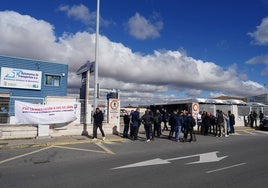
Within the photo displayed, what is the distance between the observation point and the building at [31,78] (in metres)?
22.7

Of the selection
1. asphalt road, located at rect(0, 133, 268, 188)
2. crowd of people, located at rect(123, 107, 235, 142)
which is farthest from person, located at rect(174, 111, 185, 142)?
asphalt road, located at rect(0, 133, 268, 188)

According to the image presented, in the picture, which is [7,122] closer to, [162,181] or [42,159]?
[42,159]

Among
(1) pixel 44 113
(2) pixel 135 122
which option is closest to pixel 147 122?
(2) pixel 135 122

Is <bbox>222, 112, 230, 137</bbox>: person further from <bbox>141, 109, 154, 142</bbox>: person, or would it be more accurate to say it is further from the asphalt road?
the asphalt road

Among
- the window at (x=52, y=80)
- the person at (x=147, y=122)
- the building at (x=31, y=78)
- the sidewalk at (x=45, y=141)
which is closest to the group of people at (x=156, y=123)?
the person at (x=147, y=122)

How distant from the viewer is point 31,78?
23844mm

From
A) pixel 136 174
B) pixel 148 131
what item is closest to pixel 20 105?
pixel 148 131

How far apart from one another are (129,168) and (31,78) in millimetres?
19062

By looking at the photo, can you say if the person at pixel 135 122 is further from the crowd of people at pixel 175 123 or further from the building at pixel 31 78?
the building at pixel 31 78

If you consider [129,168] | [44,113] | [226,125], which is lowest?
[129,168]

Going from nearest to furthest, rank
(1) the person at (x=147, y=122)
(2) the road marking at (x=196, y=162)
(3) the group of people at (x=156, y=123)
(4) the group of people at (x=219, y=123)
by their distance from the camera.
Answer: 1. (2) the road marking at (x=196, y=162)
2. (1) the person at (x=147, y=122)
3. (3) the group of people at (x=156, y=123)
4. (4) the group of people at (x=219, y=123)

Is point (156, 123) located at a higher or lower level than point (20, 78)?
lower

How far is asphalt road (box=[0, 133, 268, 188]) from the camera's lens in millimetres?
6176

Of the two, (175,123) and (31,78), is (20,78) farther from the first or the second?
(175,123)
